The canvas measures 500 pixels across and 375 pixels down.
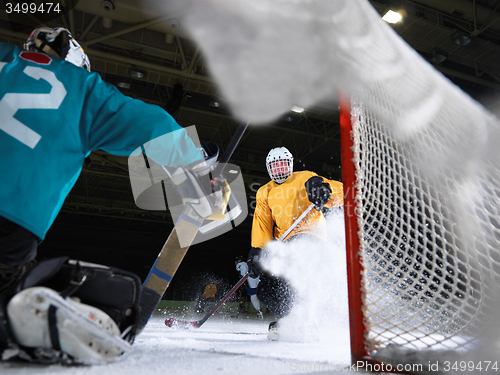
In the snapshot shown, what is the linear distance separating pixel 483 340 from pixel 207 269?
581 inches

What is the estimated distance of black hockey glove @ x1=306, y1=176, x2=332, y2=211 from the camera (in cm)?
274

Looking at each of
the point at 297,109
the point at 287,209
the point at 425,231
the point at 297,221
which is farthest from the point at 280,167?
the point at 297,109

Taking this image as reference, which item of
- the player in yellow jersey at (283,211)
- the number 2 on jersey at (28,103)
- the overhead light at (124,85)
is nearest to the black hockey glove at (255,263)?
the player in yellow jersey at (283,211)

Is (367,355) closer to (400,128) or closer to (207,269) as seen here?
(400,128)

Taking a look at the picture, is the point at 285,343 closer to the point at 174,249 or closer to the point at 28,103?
the point at 174,249

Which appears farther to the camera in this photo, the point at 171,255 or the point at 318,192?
the point at 318,192

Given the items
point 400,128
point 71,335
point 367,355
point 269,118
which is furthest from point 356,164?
point 269,118

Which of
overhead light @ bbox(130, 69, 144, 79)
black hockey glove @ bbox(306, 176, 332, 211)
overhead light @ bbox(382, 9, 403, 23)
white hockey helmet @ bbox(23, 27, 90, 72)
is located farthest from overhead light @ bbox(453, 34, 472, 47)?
white hockey helmet @ bbox(23, 27, 90, 72)

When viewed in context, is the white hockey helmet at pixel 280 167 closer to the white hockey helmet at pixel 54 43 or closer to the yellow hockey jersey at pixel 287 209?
the yellow hockey jersey at pixel 287 209

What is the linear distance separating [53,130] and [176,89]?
7079 mm

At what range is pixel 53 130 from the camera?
1019 millimetres

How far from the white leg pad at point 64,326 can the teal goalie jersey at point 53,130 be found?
30cm

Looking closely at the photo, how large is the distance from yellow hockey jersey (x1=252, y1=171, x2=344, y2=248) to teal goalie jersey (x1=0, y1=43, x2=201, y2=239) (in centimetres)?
192

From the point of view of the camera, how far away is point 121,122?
1.13 meters
